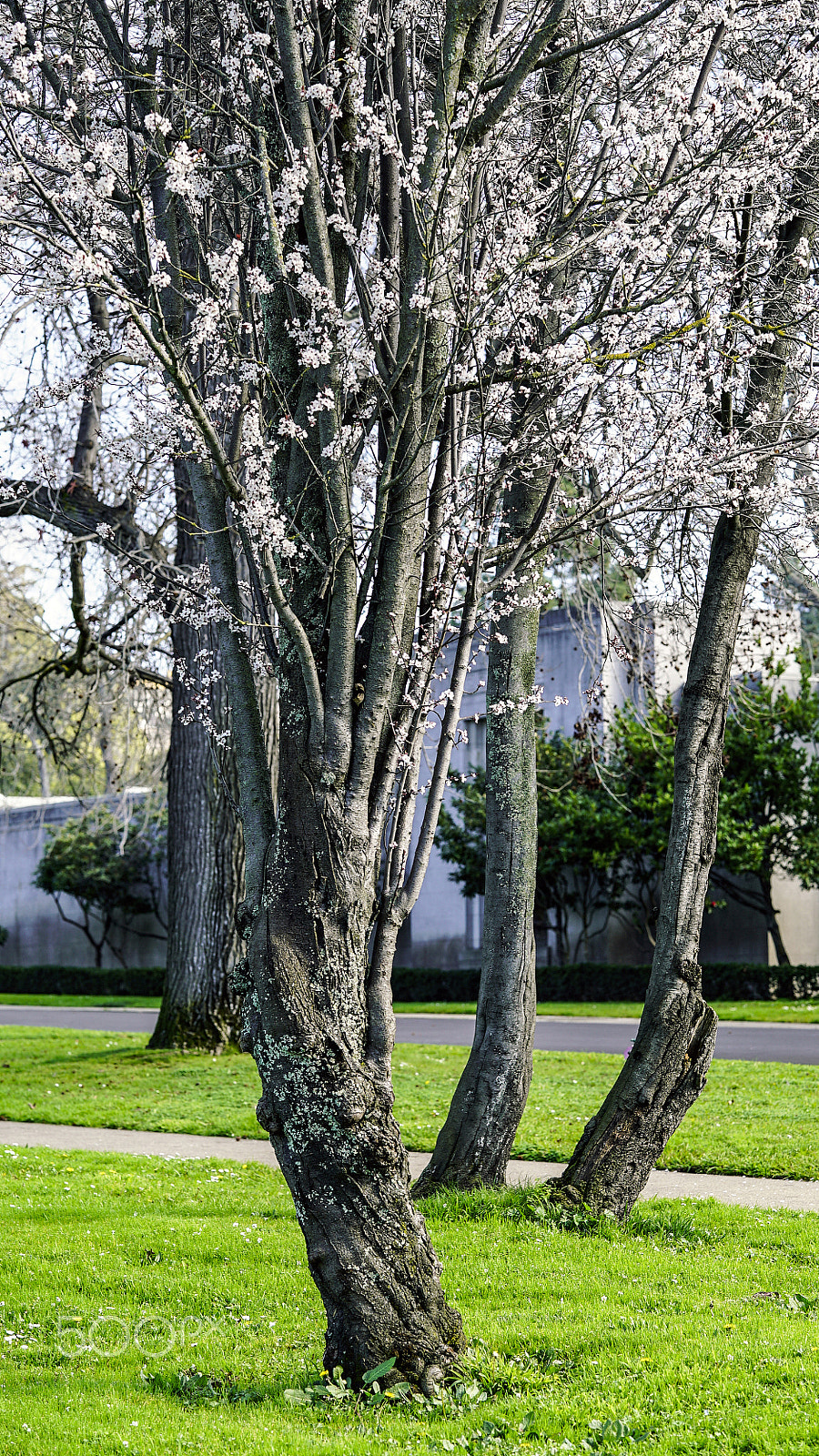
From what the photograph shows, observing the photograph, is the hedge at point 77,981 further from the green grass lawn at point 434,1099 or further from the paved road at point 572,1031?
the green grass lawn at point 434,1099

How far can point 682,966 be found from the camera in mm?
6215

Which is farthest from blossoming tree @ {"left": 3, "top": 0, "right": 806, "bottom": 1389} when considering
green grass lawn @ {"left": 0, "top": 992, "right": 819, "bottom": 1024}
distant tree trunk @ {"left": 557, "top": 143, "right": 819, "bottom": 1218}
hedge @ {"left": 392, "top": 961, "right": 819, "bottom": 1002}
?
hedge @ {"left": 392, "top": 961, "right": 819, "bottom": 1002}

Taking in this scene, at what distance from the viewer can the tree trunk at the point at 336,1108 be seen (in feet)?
13.0

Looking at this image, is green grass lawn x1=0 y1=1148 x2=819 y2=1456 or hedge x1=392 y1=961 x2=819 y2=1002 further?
hedge x1=392 y1=961 x2=819 y2=1002

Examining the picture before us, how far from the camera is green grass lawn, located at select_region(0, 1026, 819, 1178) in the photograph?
829 centimetres

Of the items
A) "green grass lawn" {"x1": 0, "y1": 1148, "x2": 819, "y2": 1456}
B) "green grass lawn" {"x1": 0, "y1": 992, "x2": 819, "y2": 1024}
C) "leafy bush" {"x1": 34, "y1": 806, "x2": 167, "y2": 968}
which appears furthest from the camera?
"leafy bush" {"x1": 34, "y1": 806, "x2": 167, "y2": 968}

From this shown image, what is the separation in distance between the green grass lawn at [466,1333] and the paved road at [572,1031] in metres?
7.48

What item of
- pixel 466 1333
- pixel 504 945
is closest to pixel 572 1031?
pixel 504 945

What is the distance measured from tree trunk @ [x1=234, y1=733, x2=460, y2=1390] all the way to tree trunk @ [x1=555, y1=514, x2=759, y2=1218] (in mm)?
2120

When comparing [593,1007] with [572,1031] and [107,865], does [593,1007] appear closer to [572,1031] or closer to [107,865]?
[572,1031]

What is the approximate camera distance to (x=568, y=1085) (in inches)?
440

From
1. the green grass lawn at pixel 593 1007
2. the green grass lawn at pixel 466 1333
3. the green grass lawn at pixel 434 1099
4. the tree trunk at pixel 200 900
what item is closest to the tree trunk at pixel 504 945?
the green grass lawn at pixel 466 1333

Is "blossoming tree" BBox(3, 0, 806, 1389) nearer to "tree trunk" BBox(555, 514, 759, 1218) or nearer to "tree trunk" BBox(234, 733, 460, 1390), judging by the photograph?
"tree trunk" BBox(234, 733, 460, 1390)

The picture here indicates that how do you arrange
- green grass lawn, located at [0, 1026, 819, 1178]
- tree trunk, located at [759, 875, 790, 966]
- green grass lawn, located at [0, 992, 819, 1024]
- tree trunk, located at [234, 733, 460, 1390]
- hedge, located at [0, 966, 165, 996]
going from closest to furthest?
tree trunk, located at [234, 733, 460, 1390] → green grass lawn, located at [0, 1026, 819, 1178] → green grass lawn, located at [0, 992, 819, 1024] → tree trunk, located at [759, 875, 790, 966] → hedge, located at [0, 966, 165, 996]
